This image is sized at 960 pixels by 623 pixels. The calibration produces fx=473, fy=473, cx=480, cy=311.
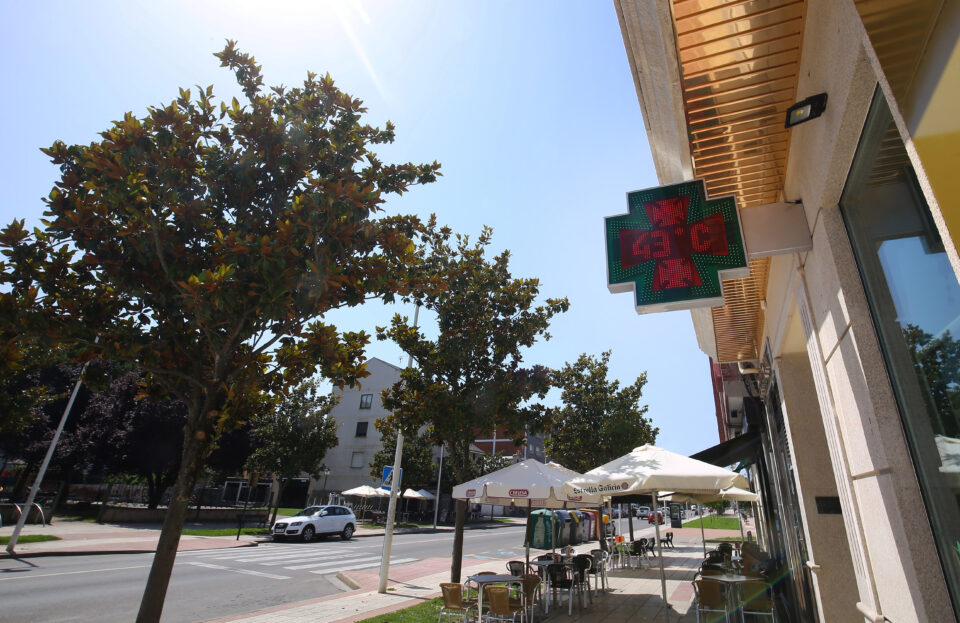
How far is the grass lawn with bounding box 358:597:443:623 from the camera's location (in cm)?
783

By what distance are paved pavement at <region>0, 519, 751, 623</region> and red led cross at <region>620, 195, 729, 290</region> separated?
7292mm

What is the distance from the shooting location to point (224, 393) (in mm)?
5562

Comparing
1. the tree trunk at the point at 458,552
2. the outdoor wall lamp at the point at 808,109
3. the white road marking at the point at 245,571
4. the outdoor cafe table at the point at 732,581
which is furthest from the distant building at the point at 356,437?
the outdoor wall lamp at the point at 808,109

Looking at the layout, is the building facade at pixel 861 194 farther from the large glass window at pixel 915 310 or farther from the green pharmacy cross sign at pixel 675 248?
the green pharmacy cross sign at pixel 675 248

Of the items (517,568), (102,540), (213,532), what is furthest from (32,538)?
(517,568)

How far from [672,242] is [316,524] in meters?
24.8

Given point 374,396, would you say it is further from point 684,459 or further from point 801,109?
point 801,109

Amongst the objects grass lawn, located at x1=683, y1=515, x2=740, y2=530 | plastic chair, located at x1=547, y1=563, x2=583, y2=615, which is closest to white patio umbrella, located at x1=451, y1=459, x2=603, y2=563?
plastic chair, located at x1=547, y1=563, x2=583, y2=615

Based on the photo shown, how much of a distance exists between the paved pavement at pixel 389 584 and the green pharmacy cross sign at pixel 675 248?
7221 mm

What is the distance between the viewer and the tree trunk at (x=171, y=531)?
14.7 feet

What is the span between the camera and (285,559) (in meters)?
16.3

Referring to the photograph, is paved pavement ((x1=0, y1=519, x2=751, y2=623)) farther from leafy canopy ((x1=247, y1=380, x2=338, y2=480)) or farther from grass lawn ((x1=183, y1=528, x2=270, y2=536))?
leafy canopy ((x1=247, y1=380, x2=338, y2=480))

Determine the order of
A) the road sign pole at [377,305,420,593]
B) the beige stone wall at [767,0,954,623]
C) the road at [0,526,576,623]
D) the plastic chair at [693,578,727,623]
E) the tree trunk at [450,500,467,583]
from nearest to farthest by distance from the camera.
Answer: the beige stone wall at [767,0,954,623]
the plastic chair at [693,578,727,623]
the road at [0,526,576,623]
the tree trunk at [450,500,467,583]
the road sign pole at [377,305,420,593]

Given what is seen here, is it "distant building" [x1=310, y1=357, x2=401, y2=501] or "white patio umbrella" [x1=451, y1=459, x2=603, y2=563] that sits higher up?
"distant building" [x1=310, y1=357, x2=401, y2=501]
